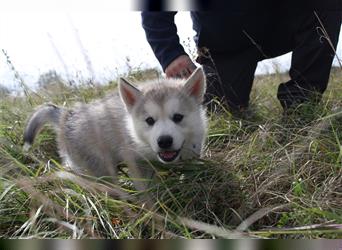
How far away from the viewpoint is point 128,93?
2.94 m

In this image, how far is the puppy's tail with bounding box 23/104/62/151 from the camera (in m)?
2.99

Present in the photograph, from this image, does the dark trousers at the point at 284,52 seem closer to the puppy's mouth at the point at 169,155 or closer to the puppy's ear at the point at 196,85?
the puppy's ear at the point at 196,85

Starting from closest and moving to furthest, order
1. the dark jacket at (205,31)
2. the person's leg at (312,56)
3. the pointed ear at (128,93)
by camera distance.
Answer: the pointed ear at (128,93), the dark jacket at (205,31), the person's leg at (312,56)

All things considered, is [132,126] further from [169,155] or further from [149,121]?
[169,155]

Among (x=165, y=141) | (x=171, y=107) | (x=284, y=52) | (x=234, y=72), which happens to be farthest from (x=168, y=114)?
(x=284, y=52)

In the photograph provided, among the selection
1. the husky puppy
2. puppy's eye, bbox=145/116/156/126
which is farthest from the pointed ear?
puppy's eye, bbox=145/116/156/126

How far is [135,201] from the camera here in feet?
7.53

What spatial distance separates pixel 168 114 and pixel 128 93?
0.30 m

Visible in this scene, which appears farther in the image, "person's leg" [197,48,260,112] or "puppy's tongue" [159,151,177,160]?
"person's leg" [197,48,260,112]

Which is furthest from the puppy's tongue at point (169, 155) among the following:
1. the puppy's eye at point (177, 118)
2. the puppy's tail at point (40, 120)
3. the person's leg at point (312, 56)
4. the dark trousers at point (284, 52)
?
the person's leg at point (312, 56)

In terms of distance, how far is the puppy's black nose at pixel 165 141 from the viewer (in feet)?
8.66

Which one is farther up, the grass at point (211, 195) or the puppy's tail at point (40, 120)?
the puppy's tail at point (40, 120)

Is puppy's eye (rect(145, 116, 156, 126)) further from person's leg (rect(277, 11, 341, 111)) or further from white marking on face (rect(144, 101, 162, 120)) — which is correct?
person's leg (rect(277, 11, 341, 111))

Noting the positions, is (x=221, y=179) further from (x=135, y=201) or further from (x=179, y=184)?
(x=135, y=201)
